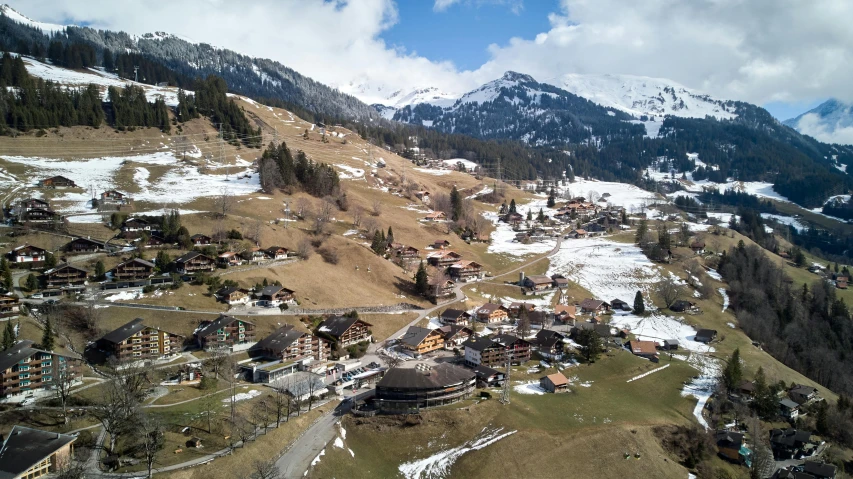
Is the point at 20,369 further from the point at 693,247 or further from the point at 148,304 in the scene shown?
the point at 693,247

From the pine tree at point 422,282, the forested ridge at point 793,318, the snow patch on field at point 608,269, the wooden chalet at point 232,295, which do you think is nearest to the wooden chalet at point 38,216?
the wooden chalet at point 232,295

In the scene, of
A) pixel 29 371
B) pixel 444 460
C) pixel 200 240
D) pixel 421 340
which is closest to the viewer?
pixel 444 460

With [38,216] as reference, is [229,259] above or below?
below

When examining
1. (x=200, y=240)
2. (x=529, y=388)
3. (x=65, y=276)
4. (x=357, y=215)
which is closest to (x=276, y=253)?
(x=200, y=240)

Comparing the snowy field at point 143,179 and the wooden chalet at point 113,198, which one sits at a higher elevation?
the snowy field at point 143,179

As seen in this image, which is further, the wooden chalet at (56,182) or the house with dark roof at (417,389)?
the wooden chalet at (56,182)

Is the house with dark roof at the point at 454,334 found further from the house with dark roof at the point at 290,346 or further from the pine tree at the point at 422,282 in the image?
the house with dark roof at the point at 290,346

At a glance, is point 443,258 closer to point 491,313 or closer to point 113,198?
point 491,313
